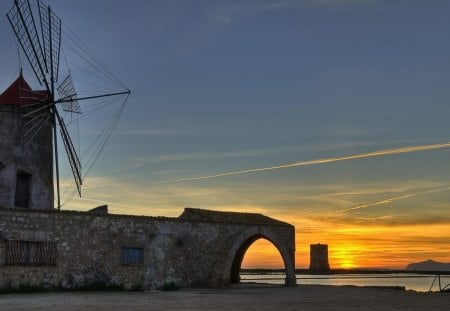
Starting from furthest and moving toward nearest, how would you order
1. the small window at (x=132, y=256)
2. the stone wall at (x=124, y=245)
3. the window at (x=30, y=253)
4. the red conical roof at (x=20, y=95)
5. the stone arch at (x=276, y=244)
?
1. the red conical roof at (x=20, y=95)
2. the stone arch at (x=276, y=244)
3. the small window at (x=132, y=256)
4. the stone wall at (x=124, y=245)
5. the window at (x=30, y=253)

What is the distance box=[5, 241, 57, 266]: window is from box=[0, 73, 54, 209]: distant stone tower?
5.43 metres

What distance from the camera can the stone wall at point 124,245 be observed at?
22984 millimetres

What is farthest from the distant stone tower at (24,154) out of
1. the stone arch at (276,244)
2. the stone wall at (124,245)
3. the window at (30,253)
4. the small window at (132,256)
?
the stone arch at (276,244)

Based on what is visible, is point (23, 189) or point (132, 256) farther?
point (23, 189)

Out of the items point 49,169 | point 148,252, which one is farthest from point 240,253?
point 49,169

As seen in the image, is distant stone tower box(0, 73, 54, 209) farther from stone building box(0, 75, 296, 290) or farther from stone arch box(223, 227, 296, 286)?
stone arch box(223, 227, 296, 286)

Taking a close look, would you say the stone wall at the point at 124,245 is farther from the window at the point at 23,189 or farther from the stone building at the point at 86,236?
the window at the point at 23,189

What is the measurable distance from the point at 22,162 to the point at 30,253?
720 centimetres

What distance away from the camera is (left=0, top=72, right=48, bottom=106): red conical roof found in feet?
96.9

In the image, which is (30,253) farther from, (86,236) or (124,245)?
(124,245)

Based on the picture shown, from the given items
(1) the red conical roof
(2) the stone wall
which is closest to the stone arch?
(2) the stone wall

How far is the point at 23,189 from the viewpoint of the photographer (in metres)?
28.8

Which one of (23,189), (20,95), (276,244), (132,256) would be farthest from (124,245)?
(20,95)

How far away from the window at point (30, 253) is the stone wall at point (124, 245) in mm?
136
